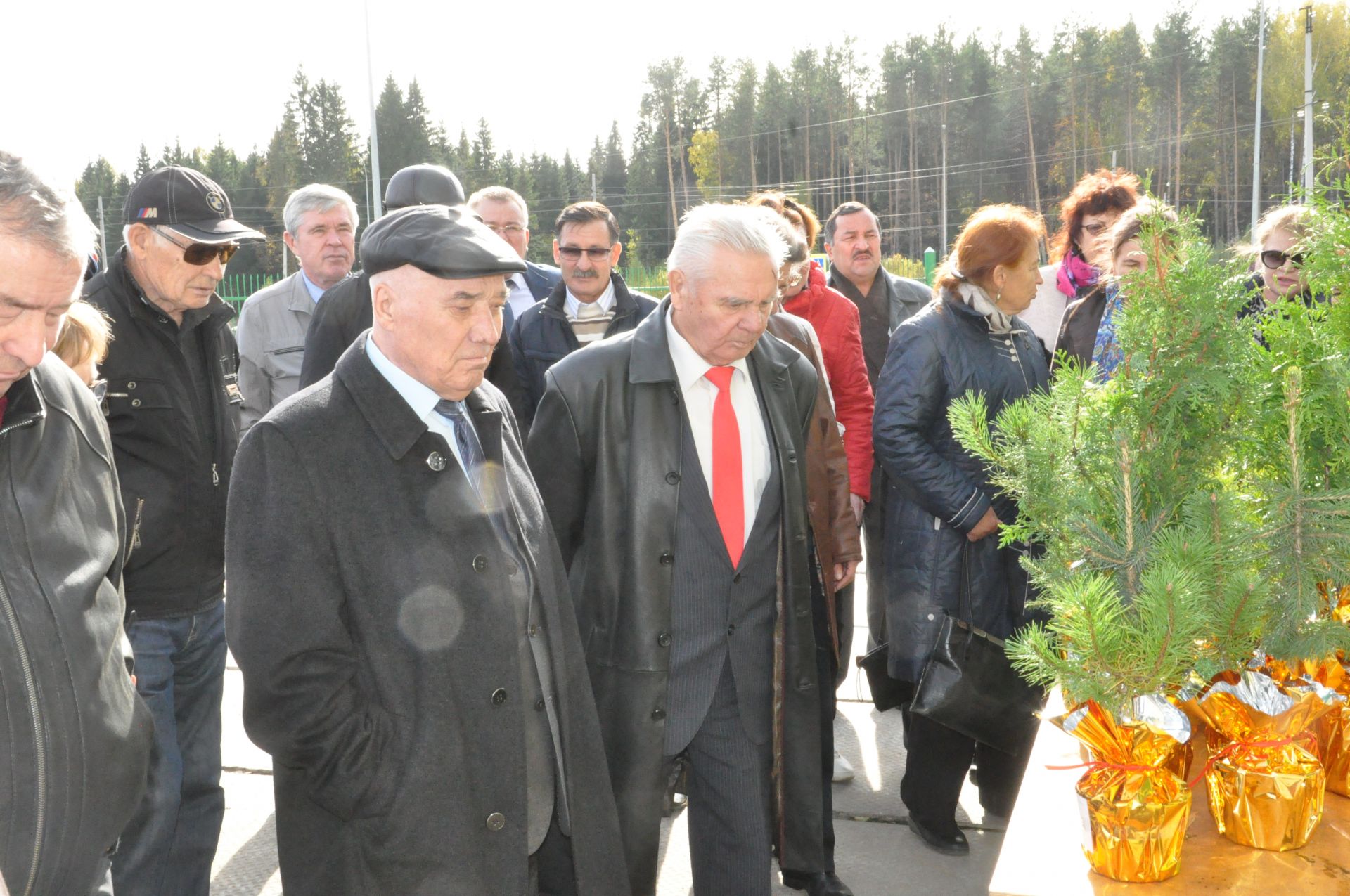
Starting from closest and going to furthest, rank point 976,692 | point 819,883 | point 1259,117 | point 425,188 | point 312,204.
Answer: point 976,692 < point 819,883 < point 425,188 < point 312,204 < point 1259,117

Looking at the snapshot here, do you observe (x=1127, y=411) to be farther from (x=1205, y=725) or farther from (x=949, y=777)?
(x=949, y=777)

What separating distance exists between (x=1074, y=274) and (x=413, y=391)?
385 cm

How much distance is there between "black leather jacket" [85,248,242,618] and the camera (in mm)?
2881

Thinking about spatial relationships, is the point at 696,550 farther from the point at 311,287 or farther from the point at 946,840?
the point at 311,287

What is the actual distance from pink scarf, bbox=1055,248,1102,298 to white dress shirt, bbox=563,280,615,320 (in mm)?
2053

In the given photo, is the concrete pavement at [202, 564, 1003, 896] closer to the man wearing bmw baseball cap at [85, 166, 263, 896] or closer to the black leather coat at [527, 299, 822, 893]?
the man wearing bmw baseball cap at [85, 166, 263, 896]

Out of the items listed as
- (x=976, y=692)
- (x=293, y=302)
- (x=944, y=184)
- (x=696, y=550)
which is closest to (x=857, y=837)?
(x=976, y=692)

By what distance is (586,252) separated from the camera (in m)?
4.62

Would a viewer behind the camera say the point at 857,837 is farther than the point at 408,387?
Yes

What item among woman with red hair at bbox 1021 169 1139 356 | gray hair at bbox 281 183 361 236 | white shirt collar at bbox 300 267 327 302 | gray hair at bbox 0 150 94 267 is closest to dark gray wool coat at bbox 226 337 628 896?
gray hair at bbox 0 150 94 267

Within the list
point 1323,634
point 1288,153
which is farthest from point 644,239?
point 1323,634

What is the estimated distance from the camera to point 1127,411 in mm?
1717

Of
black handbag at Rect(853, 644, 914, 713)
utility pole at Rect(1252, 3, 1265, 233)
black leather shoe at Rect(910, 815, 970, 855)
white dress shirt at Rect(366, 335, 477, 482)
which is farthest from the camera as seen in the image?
utility pole at Rect(1252, 3, 1265, 233)

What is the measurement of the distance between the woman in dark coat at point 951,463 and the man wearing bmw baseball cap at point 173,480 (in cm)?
196
